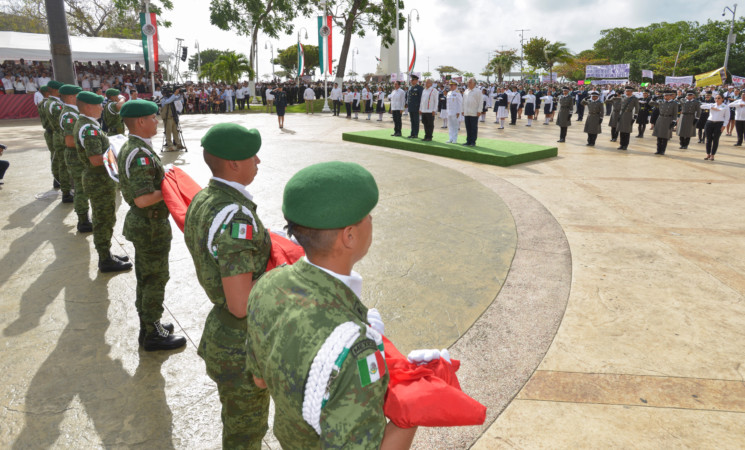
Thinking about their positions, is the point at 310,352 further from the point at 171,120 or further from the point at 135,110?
the point at 171,120

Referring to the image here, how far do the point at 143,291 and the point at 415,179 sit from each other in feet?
20.7

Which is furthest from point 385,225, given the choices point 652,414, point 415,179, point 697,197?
point 697,197

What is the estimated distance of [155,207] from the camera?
3.19 m

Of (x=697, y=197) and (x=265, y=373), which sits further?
(x=697, y=197)

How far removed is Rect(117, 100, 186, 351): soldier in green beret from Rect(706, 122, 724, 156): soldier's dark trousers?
1304 centimetres

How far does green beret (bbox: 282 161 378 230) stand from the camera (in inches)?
44.1

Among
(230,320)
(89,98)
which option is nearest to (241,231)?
(230,320)

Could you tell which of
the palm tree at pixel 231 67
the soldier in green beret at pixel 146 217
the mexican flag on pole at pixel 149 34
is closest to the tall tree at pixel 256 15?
the palm tree at pixel 231 67

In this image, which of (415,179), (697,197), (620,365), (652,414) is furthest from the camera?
(415,179)

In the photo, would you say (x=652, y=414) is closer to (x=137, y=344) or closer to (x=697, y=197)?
(x=137, y=344)

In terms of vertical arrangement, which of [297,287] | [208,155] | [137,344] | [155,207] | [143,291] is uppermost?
[208,155]

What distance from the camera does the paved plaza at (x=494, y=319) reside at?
8.57 ft

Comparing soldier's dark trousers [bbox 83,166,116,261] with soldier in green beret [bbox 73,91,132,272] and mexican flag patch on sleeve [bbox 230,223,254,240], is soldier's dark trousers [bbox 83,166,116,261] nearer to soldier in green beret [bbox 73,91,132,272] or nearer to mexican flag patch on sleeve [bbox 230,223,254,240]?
soldier in green beret [bbox 73,91,132,272]

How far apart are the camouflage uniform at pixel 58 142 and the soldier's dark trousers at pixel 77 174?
46.1 inches
